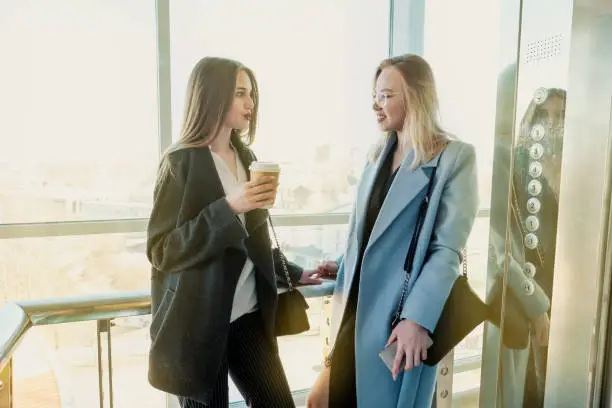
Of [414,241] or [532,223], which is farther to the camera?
[414,241]

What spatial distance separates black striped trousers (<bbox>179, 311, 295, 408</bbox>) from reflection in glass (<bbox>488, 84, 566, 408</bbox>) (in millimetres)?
557

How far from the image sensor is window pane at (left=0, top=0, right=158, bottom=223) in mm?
1671

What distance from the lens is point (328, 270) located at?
1.35m

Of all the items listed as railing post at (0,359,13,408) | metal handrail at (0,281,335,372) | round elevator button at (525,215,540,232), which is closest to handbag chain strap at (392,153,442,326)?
round elevator button at (525,215,540,232)

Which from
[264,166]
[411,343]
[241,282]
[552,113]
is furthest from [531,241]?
[241,282]

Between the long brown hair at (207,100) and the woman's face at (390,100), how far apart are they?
36cm

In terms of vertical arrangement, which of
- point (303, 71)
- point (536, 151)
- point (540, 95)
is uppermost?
point (303, 71)

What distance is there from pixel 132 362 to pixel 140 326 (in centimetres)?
20

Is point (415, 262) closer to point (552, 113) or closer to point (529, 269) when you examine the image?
point (529, 269)

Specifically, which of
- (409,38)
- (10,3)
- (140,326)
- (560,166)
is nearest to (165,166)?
(560,166)

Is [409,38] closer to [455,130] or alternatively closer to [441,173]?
[455,130]

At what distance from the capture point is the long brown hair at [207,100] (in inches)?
42.1

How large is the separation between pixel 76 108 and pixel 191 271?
1.12 metres

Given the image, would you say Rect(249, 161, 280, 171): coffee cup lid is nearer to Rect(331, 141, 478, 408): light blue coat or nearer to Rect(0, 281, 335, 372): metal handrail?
Rect(331, 141, 478, 408): light blue coat
